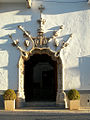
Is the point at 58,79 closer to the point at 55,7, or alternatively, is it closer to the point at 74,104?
the point at 74,104

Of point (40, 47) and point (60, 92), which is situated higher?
point (40, 47)

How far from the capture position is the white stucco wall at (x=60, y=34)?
10.5m

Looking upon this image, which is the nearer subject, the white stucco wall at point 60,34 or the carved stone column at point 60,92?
the carved stone column at point 60,92

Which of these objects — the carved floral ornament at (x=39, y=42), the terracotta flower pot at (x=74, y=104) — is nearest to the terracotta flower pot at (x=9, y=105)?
the carved floral ornament at (x=39, y=42)

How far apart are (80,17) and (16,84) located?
441 cm

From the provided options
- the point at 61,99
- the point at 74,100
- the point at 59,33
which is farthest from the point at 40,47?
the point at 74,100

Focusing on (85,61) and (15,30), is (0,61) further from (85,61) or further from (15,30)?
(85,61)

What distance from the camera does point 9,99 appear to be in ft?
31.9

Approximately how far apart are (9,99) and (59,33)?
3.82m

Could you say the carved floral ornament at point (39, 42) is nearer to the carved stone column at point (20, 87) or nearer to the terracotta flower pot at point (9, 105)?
the carved stone column at point (20, 87)

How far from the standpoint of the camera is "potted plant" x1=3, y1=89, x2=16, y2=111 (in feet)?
31.8

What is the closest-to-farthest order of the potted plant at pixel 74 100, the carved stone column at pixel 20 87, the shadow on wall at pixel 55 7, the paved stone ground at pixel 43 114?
the paved stone ground at pixel 43 114 → the potted plant at pixel 74 100 → the carved stone column at pixel 20 87 → the shadow on wall at pixel 55 7

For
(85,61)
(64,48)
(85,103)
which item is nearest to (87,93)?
(85,103)

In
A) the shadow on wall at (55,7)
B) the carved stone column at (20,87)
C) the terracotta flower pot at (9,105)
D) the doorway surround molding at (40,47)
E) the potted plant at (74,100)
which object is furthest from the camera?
the shadow on wall at (55,7)
